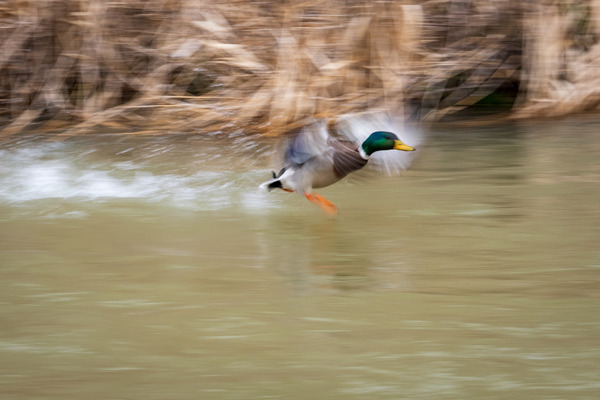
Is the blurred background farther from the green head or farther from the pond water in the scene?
the green head

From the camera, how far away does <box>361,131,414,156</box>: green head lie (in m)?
4.51

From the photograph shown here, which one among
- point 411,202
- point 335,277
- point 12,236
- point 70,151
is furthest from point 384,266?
point 70,151

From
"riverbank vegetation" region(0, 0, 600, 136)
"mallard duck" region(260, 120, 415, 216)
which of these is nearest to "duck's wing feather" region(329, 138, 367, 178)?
"mallard duck" region(260, 120, 415, 216)

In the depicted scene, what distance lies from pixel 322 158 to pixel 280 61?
264 centimetres

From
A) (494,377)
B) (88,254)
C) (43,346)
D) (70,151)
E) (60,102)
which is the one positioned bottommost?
(494,377)

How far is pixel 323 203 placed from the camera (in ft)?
15.3

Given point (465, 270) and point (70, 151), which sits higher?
point (70, 151)

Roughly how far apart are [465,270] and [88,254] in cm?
155

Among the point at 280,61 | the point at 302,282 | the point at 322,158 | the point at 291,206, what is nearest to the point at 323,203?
the point at 322,158

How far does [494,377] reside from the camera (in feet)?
8.89

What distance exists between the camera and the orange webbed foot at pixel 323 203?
182 inches

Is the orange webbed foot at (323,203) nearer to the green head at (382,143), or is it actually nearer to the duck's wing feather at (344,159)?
the duck's wing feather at (344,159)

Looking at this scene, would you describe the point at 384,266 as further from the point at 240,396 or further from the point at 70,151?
the point at 70,151

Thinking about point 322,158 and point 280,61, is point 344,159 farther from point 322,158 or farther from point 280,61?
point 280,61
